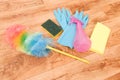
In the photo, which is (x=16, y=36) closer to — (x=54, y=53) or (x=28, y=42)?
(x=28, y=42)

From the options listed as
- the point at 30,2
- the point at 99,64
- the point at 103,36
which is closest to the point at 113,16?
the point at 103,36

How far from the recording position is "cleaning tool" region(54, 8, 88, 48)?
3.05 feet

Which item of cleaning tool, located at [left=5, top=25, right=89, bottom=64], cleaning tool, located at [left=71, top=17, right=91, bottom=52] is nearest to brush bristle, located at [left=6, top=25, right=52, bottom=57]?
cleaning tool, located at [left=5, top=25, right=89, bottom=64]

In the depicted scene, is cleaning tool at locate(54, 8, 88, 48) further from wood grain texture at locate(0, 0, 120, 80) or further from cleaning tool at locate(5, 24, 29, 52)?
cleaning tool at locate(5, 24, 29, 52)

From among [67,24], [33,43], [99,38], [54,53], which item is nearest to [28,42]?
[33,43]

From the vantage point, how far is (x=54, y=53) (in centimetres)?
91

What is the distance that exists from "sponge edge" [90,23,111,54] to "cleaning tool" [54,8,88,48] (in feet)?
0.24

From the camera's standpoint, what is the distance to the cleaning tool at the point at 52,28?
3.10ft

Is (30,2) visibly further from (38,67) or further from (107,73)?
(107,73)

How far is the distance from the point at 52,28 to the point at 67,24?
0.28 feet

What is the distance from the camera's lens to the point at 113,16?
1127mm

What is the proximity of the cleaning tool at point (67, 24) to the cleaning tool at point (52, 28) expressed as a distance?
3 centimetres

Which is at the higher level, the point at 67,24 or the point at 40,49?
the point at 67,24

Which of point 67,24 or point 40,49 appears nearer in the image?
point 40,49
